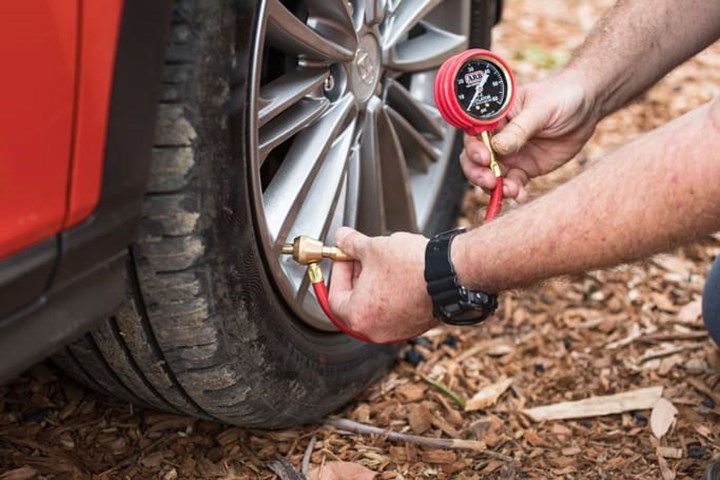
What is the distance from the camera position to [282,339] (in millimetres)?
1879

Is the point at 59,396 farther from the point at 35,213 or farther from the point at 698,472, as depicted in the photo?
the point at 698,472

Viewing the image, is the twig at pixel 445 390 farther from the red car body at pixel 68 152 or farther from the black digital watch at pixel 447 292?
the red car body at pixel 68 152

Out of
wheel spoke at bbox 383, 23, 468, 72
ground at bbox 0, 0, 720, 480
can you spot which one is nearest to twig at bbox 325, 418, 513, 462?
ground at bbox 0, 0, 720, 480

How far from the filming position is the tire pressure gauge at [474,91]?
1.95m

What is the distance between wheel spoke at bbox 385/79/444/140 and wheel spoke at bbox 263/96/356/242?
215 mm

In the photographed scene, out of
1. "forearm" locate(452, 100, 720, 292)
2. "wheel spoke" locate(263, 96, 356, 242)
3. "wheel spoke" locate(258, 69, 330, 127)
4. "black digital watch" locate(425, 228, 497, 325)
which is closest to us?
"forearm" locate(452, 100, 720, 292)

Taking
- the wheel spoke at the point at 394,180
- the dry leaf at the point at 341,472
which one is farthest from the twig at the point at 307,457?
the wheel spoke at the point at 394,180

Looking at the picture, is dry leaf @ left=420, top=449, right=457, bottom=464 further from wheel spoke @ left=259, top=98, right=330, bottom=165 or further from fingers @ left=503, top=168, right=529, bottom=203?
wheel spoke @ left=259, top=98, right=330, bottom=165

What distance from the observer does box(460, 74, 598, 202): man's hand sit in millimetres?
1989

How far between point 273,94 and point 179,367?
500 millimetres

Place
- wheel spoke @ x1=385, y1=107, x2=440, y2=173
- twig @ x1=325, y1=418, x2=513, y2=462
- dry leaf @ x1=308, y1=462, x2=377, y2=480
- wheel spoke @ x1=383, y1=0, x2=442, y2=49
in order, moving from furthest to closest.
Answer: wheel spoke @ x1=385, y1=107, x2=440, y2=173, wheel spoke @ x1=383, y1=0, x2=442, y2=49, twig @ x1=325, y1=418, x2=513, y2=462, dry leaf @ x1=308, y1=462, x2=377, y2=480

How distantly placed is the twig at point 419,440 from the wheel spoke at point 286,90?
671 millimetres

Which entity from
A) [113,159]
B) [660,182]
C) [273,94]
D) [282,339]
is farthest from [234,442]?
[660,182]

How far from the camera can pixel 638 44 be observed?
2.12m
